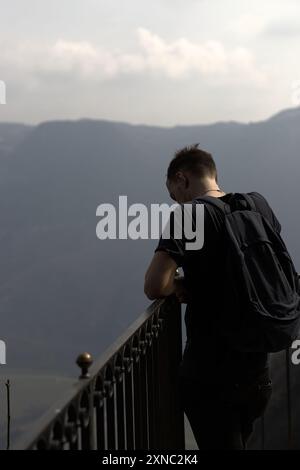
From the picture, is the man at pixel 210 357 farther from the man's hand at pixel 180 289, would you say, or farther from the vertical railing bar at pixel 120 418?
the vertical railing bar at pixel 120 418

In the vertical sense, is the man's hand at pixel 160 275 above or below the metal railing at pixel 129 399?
above

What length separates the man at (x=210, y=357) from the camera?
261 cm

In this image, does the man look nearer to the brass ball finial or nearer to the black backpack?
the black backpack

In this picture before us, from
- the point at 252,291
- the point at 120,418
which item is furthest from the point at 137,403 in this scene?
the point at 252,291

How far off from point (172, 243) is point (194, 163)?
0.41m

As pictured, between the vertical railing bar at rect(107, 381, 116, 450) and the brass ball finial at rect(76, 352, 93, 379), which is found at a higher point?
the brass ball finial at rect(76, 352, 93, 379)

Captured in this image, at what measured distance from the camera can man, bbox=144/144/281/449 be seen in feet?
8.55

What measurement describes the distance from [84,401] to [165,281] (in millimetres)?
807

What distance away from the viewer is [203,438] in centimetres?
275

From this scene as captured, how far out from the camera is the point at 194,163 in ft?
9.31

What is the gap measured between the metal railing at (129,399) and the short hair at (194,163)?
61 centimetres

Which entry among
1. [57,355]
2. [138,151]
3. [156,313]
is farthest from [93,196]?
[156,313]

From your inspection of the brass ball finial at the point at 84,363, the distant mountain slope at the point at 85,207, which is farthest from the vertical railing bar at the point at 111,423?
the distant mountain slope at the point at 85,207

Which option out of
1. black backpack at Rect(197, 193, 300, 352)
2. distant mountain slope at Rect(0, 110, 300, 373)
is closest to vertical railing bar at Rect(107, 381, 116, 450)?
black backpack at Rect(197, 193, 300, 352)
